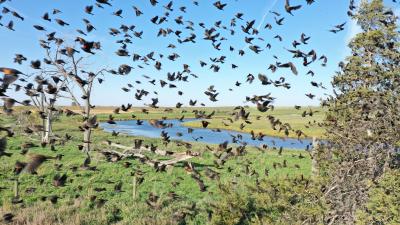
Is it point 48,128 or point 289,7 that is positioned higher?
point 289,7

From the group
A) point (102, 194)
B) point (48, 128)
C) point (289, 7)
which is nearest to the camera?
point (289, 7)

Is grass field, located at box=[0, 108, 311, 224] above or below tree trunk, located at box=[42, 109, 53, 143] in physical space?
below

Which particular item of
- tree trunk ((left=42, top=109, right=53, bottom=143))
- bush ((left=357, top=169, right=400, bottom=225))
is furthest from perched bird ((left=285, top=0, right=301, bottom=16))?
tree trunk ((left=42, top=109, right=53, bottom=143))

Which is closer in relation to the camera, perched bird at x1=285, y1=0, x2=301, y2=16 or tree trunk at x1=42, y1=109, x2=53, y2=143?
perched bird at x1=285, y1=0, x2=301, y2=16

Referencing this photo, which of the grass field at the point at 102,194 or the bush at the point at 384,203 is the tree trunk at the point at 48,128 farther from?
the bush at the point at 384,203

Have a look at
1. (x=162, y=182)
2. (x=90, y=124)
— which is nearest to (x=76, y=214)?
(x=162, y=182)

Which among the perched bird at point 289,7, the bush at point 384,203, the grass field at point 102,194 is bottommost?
the grass field at point 102,194

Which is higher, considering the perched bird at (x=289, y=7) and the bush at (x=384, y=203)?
the perched bird at (x=289, y=7)

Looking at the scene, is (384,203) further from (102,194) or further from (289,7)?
(102,194)

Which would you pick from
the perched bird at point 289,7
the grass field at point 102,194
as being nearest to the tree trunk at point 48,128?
the grass field at point 102,194

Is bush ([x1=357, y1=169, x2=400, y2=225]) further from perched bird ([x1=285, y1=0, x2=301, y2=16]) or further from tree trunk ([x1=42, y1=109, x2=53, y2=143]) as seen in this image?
tree trunk ([x1=42, y1=109, x2=53, y2=143])

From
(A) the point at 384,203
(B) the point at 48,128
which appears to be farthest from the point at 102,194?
(B) the point at 48,128

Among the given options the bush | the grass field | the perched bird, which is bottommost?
the grass field

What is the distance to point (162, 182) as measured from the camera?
71.7 feet
